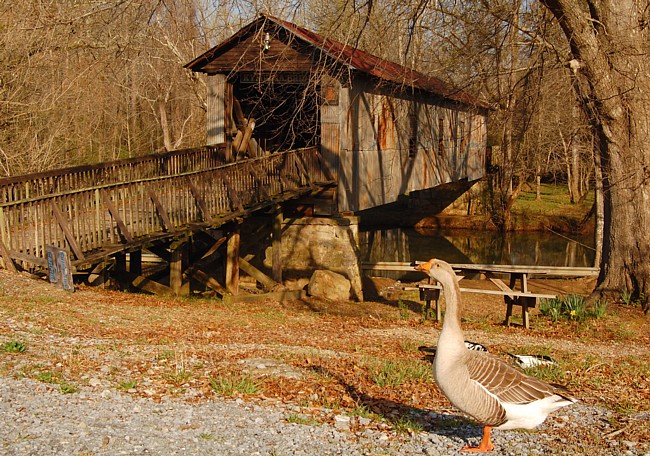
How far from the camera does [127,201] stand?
15.2 metres

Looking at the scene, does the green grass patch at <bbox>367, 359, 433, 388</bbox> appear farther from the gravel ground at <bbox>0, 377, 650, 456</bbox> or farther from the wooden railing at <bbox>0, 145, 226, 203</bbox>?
the wooden railing at <bbox>0, 145, 226, 203</bbox>

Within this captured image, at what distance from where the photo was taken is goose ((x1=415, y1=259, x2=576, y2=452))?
5.72 metres

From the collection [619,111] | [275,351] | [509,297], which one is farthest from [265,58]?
[275,351]

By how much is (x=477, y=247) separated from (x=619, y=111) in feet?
72.1

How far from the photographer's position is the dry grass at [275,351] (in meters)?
7.79

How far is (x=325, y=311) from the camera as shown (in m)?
19.8

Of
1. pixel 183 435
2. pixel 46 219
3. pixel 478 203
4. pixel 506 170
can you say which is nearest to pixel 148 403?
pixel 183 435

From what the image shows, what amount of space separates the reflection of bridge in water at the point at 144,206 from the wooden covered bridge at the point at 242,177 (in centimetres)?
3

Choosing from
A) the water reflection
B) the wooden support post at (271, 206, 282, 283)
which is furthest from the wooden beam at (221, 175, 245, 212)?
the water reflection

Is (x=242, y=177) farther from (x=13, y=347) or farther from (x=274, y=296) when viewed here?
(x=13, y=347)

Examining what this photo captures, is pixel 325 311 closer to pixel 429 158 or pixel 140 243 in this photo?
pixel 140 243

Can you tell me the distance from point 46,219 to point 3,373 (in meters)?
6.53

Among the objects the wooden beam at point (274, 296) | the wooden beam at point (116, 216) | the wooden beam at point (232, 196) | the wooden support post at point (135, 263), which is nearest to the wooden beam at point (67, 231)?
the wooden beam at point (116, 216)

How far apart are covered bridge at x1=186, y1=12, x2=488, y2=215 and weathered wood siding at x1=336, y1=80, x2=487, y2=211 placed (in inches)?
1.4
